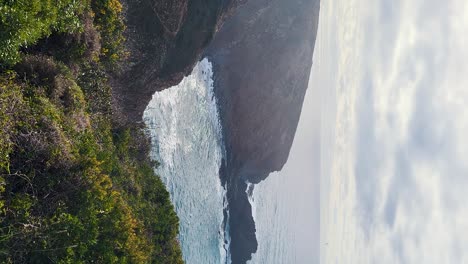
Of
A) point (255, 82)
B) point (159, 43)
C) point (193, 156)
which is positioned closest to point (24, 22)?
point (159, 43)

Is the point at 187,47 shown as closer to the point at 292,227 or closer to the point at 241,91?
the point at 241,91

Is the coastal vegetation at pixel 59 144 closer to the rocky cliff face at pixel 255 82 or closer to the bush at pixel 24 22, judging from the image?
the bush at pixel 24 22

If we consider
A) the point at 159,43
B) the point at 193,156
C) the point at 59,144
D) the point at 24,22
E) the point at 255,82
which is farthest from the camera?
the point at 255,82

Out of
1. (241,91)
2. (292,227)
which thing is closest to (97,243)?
(241,91)

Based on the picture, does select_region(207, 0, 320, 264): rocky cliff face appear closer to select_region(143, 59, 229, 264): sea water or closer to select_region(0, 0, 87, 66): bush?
select_region(143, 59, 229, 264): sea water

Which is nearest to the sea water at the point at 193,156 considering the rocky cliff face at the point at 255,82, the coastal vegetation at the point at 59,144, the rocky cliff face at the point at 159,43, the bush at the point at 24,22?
the rocky cliff face at the point at 255,82

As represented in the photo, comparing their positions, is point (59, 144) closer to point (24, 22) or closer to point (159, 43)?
point (24, 22)

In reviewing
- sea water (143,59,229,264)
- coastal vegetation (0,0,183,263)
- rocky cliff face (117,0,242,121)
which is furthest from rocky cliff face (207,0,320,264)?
coastal vegetation (0,0,183,263)
